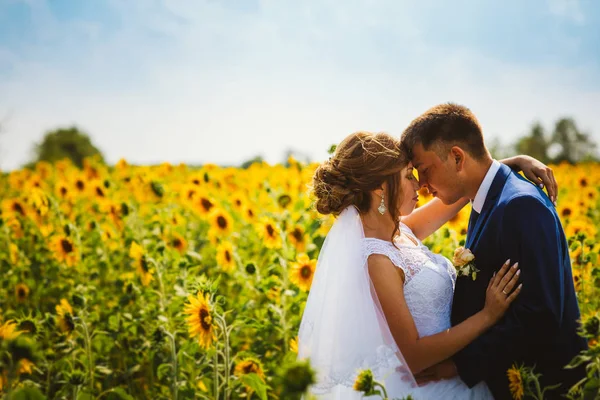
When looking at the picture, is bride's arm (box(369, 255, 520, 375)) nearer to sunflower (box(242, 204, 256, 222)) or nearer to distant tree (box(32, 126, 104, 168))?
sunflower (box(242, 204, 256, 222))

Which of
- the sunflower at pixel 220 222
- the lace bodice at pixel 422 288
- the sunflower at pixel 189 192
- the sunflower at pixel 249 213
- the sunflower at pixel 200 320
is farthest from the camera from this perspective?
the sunflower at pixel 189 192

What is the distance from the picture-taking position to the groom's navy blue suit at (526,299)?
2.24 metres

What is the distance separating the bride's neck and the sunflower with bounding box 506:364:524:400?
2.75ft

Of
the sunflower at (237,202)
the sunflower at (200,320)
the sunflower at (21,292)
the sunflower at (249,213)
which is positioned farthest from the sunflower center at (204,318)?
the sunflower at (237,202)

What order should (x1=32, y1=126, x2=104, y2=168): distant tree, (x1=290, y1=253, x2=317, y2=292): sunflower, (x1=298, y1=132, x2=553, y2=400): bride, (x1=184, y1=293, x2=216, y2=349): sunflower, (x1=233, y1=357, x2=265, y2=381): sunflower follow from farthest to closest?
(x1=32, y1=126, x2=104, y2=168): distant tree, (x1=290, y1=253, x2=317, y2=292): sunflower, (x1=233, y1=357, x2=265, y2=381): sunflower, (x1=184, y1=293, x2=216, y2=349): sunflower, (x1=298, y1=132, x2=553, y2=400): bride

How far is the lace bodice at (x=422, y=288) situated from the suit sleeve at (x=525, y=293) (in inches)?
8.7

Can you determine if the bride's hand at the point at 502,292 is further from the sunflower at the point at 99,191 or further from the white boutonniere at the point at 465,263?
the sunflower at the point at 99,191

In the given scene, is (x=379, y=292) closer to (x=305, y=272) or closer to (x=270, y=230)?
(x=305, y=272)

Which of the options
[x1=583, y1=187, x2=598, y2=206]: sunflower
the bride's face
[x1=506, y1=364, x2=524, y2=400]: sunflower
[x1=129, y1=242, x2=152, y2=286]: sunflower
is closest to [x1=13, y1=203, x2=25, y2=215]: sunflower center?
[x1=129, y1=242, x2=152, y2=286]: sunflower

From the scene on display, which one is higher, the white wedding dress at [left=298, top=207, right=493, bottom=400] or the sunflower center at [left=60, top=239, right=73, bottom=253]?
the sunflower center at [left=60, top=239, right=73, bottom=253]

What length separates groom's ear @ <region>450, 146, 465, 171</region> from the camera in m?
2.60

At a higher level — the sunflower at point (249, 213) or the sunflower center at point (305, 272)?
the sunflower at point (249, 213)

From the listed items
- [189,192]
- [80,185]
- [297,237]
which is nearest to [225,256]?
[297,237]

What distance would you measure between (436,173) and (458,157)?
0.13 metres
